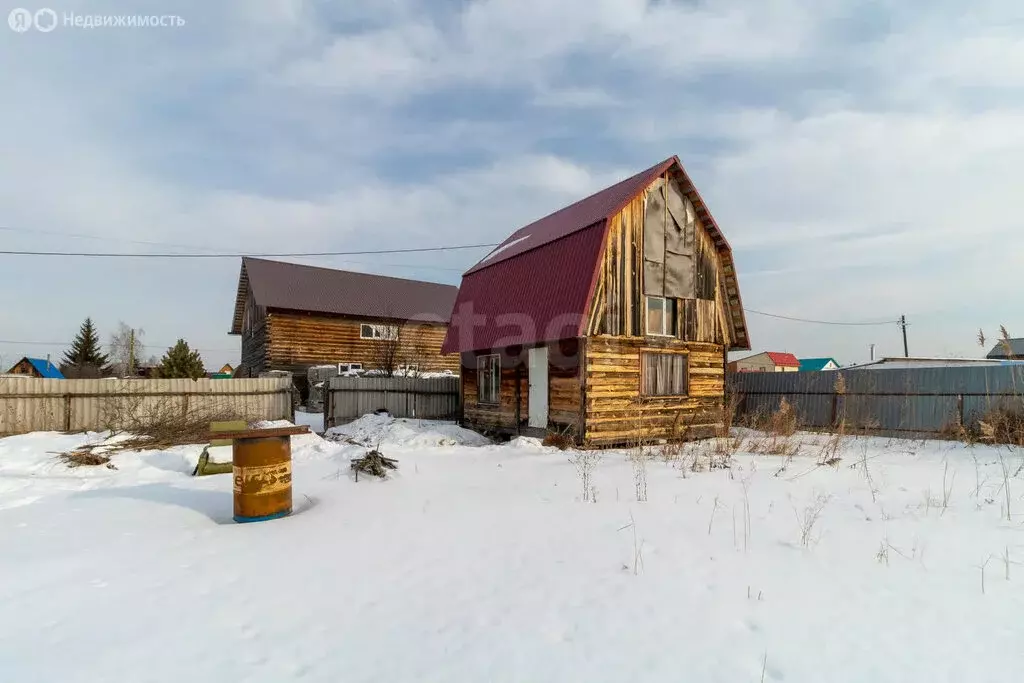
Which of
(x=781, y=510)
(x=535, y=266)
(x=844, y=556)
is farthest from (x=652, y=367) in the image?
(x=844, y=556)

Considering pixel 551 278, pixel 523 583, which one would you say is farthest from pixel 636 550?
pixel 551 278

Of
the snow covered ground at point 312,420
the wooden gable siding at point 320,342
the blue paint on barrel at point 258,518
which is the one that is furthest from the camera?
the wooden gable siding at point 320,342

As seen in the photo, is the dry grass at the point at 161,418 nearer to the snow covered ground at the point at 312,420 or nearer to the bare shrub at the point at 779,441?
the snow covered ground at the point at 312,420

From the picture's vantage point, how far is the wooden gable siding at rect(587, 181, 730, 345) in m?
12.7

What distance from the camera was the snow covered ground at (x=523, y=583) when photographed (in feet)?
10.2

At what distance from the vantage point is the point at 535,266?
47.5ft

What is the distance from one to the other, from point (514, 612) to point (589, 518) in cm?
237

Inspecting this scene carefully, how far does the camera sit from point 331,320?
2831 centimetres

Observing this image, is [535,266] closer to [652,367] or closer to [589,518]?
[652,367]

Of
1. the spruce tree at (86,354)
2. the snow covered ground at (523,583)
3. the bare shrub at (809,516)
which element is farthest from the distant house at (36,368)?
the bare shrub at (809,516)

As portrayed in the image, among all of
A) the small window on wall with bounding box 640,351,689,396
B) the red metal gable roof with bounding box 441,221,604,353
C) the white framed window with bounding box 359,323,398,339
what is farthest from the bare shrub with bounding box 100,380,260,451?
the white framed window with bounding box 359,323,398,339

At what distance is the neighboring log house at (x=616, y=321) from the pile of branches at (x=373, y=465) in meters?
5.25

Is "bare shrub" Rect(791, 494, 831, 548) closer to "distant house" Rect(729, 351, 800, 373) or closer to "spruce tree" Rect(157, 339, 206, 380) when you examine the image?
"spruce tree" Rect(157, 339, 206, 380)

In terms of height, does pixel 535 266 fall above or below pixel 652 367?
above
